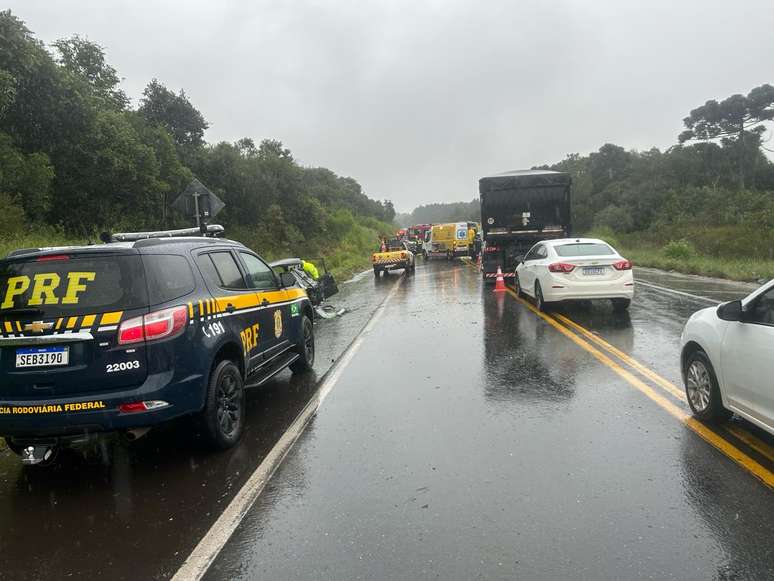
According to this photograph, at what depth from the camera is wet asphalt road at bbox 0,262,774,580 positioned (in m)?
3.33

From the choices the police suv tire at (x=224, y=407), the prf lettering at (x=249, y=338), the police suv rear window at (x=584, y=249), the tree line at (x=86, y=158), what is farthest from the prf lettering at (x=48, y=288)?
the tree line at (x=86, y=158)

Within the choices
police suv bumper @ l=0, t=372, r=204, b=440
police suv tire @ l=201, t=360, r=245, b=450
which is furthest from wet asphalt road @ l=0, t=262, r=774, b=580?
police suv bumper @ l=0, t=372, r=204, b=440

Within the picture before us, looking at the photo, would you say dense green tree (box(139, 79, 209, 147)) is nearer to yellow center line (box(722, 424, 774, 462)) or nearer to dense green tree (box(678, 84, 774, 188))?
yellow center line (box(722, 424, 774, 462))

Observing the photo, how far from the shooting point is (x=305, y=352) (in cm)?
805

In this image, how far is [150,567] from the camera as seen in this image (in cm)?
340

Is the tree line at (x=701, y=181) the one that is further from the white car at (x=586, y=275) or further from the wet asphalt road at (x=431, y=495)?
the wet asphalt road at (x=431, y=495)

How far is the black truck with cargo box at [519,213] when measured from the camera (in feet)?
63.0

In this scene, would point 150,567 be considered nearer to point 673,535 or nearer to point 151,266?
point 151,266

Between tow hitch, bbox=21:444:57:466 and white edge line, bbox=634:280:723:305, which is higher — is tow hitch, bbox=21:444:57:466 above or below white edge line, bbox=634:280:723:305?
above

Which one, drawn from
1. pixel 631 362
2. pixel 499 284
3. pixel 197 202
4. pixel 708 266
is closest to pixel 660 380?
pixel 631 362

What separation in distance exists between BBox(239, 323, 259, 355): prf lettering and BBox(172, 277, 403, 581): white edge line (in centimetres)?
86

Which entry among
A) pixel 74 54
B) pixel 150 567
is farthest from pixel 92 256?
pixel 74 54

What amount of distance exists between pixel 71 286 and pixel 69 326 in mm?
334

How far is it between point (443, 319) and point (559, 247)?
287 centimetres
